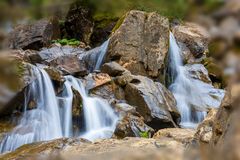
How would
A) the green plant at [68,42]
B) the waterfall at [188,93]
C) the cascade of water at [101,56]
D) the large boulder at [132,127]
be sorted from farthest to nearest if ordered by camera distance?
the green plant at [68,42] → the cascade of water at [101,56] → the waterfall at [188,93] → the large boulder at [132,127]

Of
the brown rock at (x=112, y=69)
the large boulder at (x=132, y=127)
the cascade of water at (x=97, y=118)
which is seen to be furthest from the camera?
the brown rock at (x=112, y=69)

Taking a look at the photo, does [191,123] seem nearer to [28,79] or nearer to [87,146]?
[28,79]

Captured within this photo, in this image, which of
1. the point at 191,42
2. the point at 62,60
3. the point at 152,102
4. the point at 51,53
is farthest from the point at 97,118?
the point at 191,42

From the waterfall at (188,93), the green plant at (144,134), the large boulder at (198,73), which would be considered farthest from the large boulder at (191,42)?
the green plant at (144,134)

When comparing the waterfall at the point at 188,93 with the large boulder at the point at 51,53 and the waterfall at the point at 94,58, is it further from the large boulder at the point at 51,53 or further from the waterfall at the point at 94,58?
the large boulder at the point at 51,53

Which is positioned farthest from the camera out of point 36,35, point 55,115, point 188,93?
point 36,35

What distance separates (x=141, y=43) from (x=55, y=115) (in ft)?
17.6

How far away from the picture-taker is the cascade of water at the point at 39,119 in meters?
9.84

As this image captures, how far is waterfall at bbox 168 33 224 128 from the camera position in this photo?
44.0ft

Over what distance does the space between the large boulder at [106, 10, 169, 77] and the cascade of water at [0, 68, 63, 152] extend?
149 inches

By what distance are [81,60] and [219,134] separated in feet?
37.5

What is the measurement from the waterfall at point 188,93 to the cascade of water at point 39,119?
12.8 feet

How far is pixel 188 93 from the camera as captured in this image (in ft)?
50.3

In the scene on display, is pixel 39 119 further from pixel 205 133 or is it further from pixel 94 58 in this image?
pixel 205 133
